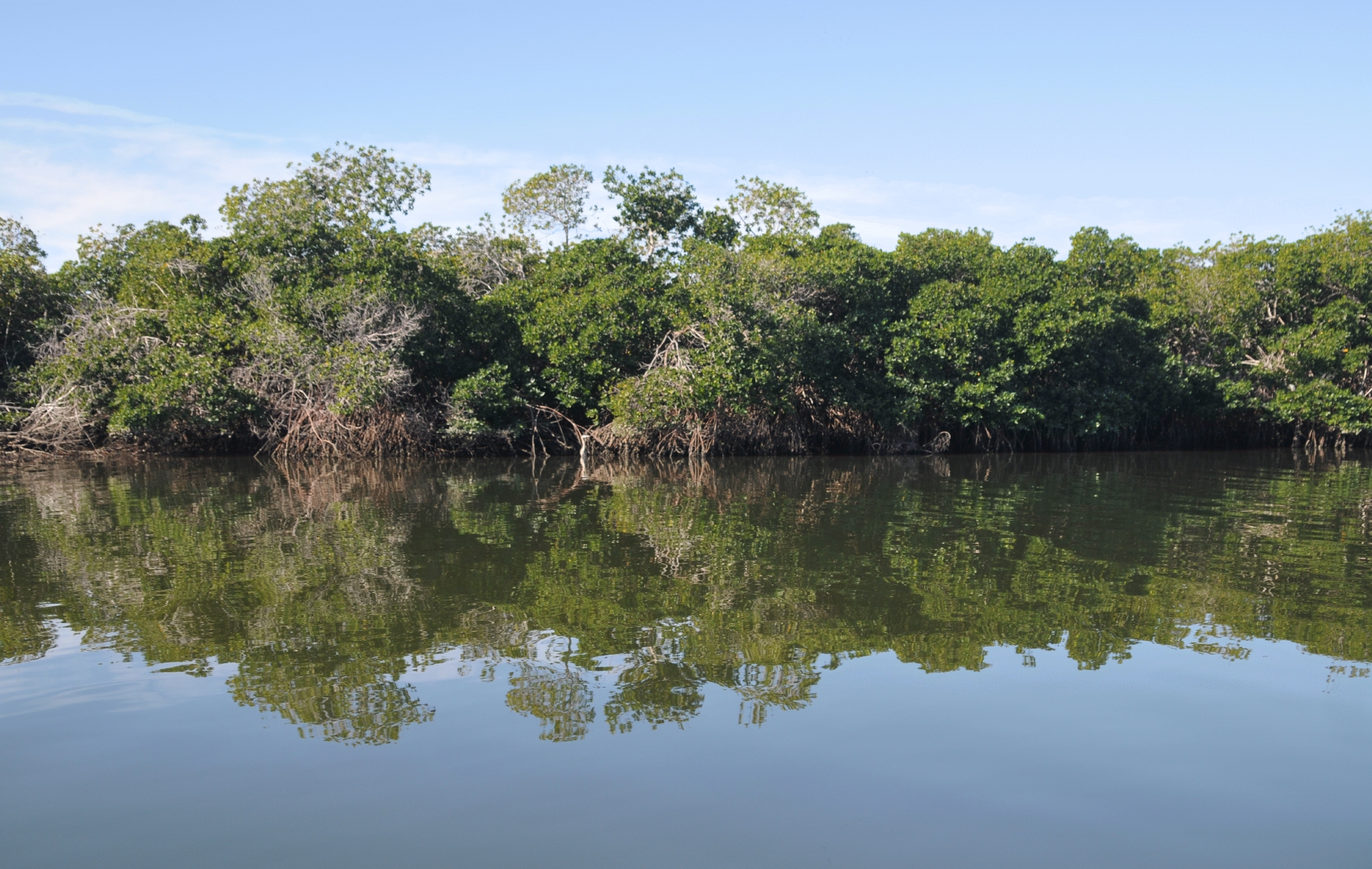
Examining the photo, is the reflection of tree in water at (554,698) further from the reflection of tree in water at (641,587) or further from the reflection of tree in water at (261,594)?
the reflection of tree in water at (261,594)

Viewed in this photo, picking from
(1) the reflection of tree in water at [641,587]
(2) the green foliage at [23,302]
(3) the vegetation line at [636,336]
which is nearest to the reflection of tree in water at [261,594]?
(1) the reflection of tree in water at [641,587]

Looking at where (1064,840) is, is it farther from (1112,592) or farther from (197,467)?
(197,467)

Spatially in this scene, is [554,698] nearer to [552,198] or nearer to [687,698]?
[687,698]

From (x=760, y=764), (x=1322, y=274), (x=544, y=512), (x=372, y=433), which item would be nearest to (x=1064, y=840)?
(x=760, y=764)

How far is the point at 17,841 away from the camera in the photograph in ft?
10.5

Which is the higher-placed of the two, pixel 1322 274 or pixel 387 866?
pixel 1322 274

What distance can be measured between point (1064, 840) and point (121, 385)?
19025mm

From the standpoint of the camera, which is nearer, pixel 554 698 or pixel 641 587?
pixel 554 698

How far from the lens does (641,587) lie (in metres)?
6.77

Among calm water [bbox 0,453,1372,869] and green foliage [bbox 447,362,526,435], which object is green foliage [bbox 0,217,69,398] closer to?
green foliage [bbox 447,362,526,435]

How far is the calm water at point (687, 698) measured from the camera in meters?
3.26

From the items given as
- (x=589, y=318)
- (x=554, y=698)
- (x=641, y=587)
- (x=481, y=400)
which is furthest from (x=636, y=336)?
(x=554, y=698)

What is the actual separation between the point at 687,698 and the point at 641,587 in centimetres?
233

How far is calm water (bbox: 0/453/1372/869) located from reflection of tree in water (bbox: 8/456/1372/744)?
0.04m
